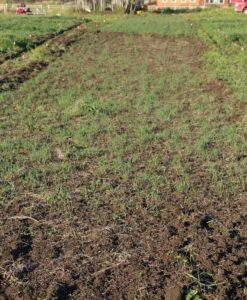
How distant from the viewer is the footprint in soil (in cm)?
457

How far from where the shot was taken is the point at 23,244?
15.5 feet

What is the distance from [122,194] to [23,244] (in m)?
1.43

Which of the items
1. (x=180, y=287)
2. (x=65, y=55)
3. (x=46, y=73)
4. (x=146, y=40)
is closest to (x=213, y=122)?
(x=180, y=287)

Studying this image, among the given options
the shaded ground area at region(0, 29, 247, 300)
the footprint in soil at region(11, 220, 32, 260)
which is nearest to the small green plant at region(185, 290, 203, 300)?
the shaded ground area at region(0, 29, 247, 300)

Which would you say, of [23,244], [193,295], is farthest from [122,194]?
[193,295]

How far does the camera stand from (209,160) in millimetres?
6707

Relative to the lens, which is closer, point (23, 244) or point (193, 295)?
point (193, 295)

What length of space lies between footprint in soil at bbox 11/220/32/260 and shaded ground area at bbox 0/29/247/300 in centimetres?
1

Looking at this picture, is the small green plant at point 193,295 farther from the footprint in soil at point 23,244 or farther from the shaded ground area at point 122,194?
the footprint in soil at point 23,244

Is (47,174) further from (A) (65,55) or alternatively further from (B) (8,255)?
(A) (65,55)

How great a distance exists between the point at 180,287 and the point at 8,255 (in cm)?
165

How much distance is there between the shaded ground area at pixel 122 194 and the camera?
4.21 metres

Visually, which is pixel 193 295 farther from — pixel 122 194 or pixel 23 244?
pixel 122 194

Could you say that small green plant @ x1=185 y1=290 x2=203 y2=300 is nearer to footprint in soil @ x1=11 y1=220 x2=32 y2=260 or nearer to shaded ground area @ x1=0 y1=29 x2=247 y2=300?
shaded ground area @ x1=0 y1=29 x2=247 y2=300
